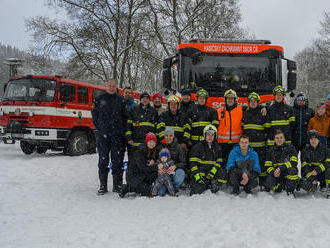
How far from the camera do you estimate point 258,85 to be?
23.1 feet

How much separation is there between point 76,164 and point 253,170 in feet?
18.5

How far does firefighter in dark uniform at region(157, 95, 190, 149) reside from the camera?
589 cm

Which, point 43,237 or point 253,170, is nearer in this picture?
point 43,237

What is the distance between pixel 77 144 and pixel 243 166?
24.1ft

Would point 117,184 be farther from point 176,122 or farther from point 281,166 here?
point 281,166

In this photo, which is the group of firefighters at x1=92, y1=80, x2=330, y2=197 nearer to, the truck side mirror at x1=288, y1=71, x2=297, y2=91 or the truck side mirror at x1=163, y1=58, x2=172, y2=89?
the truck side mirror at x1=288, y1=71, x2=297, y2=91

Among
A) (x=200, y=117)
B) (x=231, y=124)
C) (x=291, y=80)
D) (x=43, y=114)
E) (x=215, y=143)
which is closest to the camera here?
(x=215, y=143)

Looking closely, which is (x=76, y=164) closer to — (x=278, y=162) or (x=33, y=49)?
(x=278, y=162)

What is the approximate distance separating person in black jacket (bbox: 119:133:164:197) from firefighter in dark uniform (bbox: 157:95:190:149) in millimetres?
415

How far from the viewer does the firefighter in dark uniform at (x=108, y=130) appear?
18.8ft

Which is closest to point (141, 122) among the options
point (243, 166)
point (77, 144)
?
point (243, 166)

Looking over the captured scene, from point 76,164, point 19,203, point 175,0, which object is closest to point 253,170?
point 19,203

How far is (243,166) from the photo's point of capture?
539 cm

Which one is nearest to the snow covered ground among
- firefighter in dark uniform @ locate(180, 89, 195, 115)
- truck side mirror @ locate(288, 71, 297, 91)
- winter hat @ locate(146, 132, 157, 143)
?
winter hat @ locate(146, 132, 157, 143)
